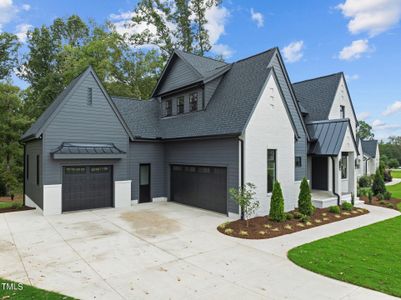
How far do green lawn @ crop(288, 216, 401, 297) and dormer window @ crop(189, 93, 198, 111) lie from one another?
9381mm

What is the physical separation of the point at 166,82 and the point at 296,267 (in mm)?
14454

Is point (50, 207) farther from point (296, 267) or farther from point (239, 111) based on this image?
point (296, 267)

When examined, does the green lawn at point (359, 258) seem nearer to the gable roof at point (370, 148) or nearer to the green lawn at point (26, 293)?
the green lawn at point (26, 293)

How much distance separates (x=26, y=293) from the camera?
5.21m

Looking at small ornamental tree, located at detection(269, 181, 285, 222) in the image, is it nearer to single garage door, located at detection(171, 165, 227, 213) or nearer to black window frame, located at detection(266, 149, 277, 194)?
black window frame, located at detection(266, 149, 277, 194)

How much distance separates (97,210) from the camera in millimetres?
13406

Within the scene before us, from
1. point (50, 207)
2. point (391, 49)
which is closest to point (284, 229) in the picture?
point (50, 207)

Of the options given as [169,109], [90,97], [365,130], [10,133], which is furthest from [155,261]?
[365,130]

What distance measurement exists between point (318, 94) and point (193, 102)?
10.1 meters

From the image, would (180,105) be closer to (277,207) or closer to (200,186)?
(200,186)

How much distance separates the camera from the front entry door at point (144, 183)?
15.4m

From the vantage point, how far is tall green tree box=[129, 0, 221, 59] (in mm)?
29297

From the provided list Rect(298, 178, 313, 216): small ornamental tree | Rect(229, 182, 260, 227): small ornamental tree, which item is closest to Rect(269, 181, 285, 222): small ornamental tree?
Rect(229, 182, 260, 227): small ornamental tree

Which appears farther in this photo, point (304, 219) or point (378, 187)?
point (378, 187)
